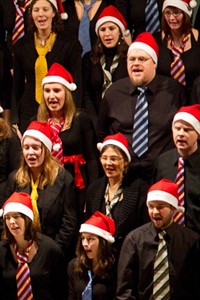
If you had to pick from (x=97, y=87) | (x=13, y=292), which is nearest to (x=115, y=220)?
(x=13, y=292)

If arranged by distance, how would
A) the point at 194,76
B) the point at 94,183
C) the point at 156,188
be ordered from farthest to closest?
the point at 194,76
the point at 94,183
the point at 156,188

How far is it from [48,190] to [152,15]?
8.05ft

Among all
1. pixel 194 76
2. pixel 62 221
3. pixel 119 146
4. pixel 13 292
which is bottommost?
pixel 13 292

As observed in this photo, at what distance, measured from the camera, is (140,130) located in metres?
8.88

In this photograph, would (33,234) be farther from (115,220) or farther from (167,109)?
(167,109)

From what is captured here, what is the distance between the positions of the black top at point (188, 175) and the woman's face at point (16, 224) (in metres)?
1.11

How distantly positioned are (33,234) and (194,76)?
2.22m

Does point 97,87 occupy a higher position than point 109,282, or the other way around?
point 97,87

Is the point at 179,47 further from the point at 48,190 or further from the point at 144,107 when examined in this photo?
the point at 48,190

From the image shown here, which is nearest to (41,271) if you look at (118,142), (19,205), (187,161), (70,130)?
(19,205)

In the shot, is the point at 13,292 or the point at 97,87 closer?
the point at 13,292

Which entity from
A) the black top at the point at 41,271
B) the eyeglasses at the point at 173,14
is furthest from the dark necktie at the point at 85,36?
the black top at the point at 41,271

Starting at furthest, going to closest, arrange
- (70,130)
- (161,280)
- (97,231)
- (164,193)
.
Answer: (70,130)
(97,231)
(164,193)
(161,280)

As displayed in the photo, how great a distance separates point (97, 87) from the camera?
9.75 meters
